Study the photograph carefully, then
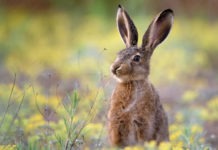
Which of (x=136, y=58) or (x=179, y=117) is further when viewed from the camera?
(x=179, y=117)

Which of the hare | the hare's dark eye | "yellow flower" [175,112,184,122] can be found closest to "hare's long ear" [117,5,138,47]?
the hare

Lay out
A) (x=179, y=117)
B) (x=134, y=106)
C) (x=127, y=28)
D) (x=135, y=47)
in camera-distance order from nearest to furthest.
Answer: (x=134, y=106), (x=135, y=47), (x=127, y=28), (x=179, y=117)

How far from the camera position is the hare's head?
20.9 feet

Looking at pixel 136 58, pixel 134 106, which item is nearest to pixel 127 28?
pixel 136 58

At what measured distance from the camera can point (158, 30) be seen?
6.94 m

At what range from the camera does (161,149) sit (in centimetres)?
527

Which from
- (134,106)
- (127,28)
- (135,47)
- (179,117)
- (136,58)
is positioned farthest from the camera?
(179,117)

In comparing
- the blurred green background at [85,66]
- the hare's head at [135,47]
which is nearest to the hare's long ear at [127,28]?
the hare's head at [135,47]

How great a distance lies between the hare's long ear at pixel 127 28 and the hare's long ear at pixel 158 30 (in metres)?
0.09

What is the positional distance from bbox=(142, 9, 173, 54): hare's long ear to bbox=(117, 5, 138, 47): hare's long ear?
0.31 ft

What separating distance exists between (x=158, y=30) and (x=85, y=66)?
4357 millimetres

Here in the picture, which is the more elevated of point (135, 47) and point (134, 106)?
point (135, 47)

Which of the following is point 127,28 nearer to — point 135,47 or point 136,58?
point 135,47

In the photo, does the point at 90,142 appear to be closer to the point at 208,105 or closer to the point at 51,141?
the point at 51,141
